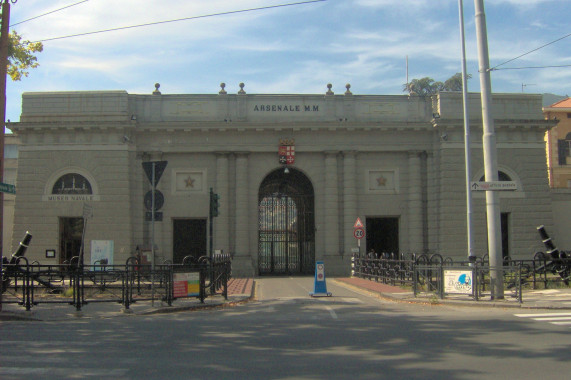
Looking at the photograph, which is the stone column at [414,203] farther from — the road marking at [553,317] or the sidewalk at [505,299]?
the road marking at [553,317]

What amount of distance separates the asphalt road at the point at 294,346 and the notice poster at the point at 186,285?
163 centimetres

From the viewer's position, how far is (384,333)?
11602 millimetres

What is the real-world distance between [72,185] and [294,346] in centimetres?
2611

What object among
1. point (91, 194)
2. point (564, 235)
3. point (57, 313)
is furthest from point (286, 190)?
point (57, 313)

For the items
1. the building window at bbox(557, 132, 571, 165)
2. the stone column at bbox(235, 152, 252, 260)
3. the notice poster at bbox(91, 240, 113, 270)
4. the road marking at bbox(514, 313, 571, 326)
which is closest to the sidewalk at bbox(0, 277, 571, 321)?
the road marking at bbox(514, 313, 571, 326)

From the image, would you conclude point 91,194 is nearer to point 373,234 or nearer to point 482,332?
point 373,234

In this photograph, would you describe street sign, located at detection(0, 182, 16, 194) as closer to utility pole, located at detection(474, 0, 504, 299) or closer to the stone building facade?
utility pole, located at detection(474, 0, 504, 299)

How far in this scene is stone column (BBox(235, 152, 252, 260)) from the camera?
33.3 metres

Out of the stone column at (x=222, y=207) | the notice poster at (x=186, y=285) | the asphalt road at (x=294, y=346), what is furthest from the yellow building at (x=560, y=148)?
the notice poster at (x=186, y=285)

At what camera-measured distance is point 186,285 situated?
17453 millimetres

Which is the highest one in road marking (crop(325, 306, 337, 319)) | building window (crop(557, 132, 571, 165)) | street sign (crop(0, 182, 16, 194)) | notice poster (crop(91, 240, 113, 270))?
building window (crop(557, 132, 571, 165))

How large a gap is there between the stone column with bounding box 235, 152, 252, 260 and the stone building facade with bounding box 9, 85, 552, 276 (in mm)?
82

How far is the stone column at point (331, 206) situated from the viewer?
33.4m

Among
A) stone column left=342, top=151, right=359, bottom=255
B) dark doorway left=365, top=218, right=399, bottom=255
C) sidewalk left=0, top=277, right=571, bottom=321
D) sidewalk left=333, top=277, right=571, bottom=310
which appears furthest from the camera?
dark doorway left=365, top=218, right=399, bottom=255
